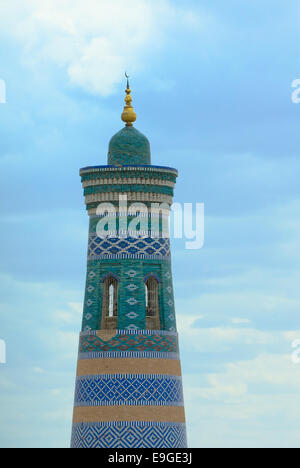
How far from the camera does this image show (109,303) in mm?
62969

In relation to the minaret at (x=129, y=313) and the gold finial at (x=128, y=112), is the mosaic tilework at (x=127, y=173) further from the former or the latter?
the gold finial at (x=128, y=112)

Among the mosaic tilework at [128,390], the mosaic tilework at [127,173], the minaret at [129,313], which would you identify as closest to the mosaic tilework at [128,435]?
the minaret at [129,313]

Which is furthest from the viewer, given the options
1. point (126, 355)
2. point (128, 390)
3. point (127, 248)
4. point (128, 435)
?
point (127, 248)

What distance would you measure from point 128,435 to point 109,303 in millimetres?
4216

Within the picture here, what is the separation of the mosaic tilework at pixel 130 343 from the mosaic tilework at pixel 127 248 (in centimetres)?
235

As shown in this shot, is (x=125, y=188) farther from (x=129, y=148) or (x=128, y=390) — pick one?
(x=128, y=390)

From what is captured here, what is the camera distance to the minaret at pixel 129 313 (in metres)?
61.5

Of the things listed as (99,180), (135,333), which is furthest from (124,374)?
(99,180)

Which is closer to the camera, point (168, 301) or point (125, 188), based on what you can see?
point (125, 188)

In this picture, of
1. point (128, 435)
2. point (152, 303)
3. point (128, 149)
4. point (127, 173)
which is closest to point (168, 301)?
point (152, 303)

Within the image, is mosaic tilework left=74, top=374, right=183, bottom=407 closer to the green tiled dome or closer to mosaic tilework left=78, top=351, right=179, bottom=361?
mosaic tilework left=78, top=351, right=179, bottom=361

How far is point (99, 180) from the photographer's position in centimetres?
6300
